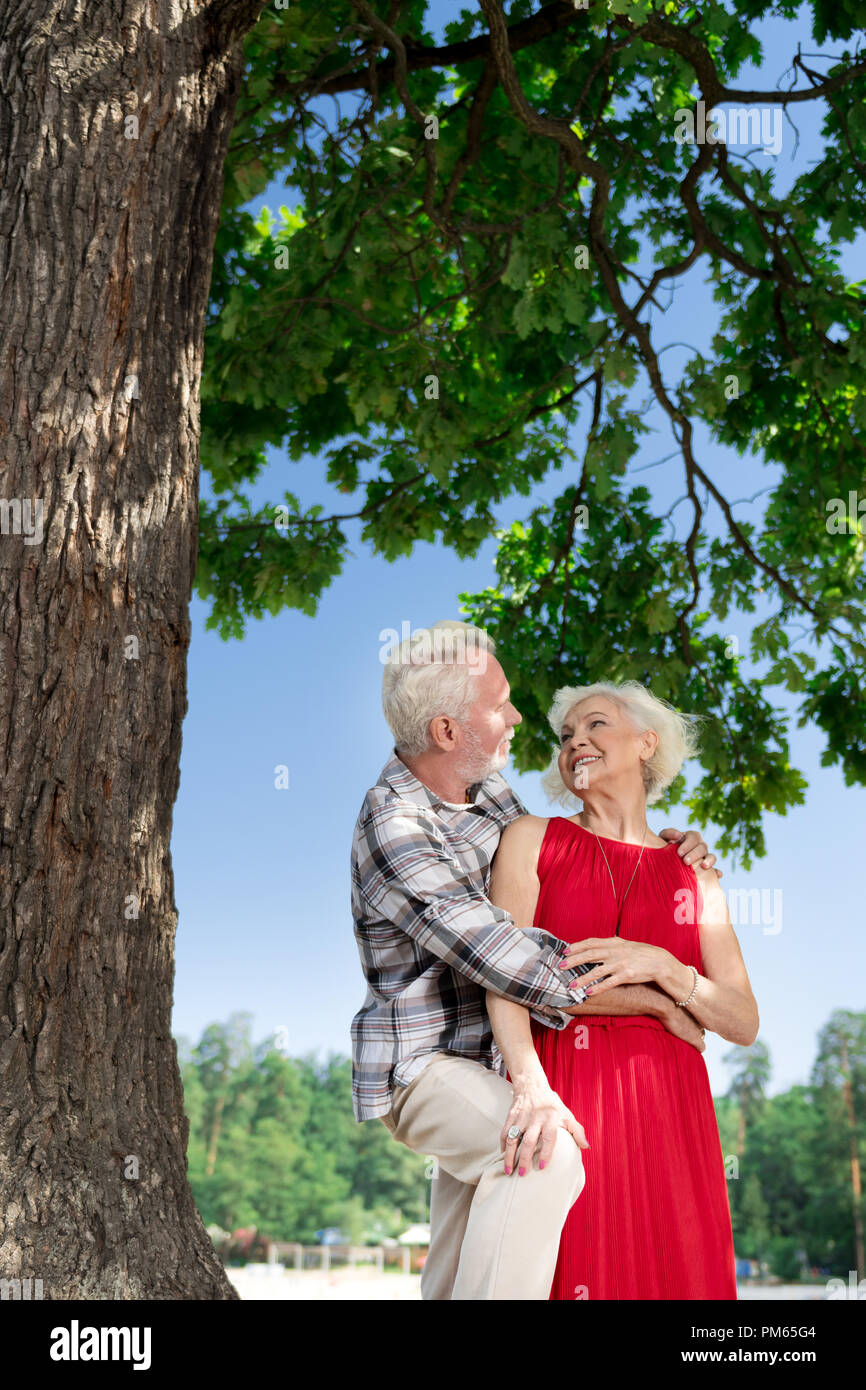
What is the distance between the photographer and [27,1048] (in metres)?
2.86

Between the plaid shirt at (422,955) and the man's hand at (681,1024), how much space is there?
0.32 m

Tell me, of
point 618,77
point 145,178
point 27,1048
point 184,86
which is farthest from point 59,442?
point 618,77

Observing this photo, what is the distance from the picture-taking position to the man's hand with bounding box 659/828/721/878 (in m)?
3.69

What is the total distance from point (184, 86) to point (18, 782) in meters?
2.27

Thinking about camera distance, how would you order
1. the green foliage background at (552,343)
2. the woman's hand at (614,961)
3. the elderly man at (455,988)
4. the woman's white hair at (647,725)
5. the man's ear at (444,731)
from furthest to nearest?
the green foliage background at (552,343), the woman's white hair at (647,725), the man's ear at (444,731), the woman's hand at (614,961), the elderly man at (455,988)

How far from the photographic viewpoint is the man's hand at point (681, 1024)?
338 cm

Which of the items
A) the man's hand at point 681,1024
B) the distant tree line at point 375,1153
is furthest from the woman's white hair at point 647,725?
the distant tree line at point 375,1153

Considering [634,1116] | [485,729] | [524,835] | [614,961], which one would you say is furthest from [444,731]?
[634,1116]

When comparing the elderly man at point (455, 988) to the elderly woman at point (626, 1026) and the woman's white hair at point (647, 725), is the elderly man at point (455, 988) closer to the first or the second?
the elderly woman at point (626, 1026)

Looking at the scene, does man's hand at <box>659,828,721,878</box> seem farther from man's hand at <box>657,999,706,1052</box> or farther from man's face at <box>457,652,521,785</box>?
man's face at <box>457,652,521,785</box>

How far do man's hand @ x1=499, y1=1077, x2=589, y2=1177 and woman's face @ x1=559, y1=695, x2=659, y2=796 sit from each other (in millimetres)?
1070

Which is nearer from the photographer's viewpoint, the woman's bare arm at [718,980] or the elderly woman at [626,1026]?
the elderly woman at [626,1026]

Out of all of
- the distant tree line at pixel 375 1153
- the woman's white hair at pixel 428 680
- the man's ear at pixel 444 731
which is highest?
the woman's white hair at pixel 428 680
